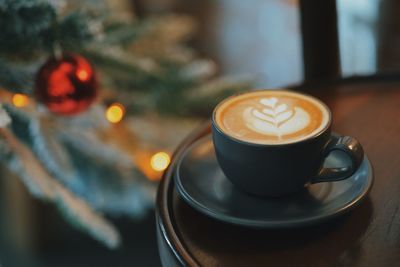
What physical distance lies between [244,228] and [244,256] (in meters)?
0.03

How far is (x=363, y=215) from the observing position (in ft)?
1.63

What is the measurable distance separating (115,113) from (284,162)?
0.57m

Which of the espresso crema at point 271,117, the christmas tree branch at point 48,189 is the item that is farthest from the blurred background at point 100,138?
the espresso crema at point 271,117

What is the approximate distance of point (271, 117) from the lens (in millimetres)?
525

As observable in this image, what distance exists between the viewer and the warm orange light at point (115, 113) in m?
0.99

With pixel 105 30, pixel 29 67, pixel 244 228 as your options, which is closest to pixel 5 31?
pixel 29 67

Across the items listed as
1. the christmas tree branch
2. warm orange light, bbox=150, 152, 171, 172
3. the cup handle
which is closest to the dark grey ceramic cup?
the cup handle

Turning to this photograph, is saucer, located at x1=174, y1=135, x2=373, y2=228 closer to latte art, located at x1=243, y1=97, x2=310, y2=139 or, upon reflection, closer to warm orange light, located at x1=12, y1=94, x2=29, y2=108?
latte art, located at x1=243, y1=97, x2=310, y2=139

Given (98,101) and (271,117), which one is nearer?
(271,117)

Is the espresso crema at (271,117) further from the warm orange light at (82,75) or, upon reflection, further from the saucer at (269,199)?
the warm orange light at (82,75)

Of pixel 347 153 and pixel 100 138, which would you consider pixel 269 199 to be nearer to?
pixel 347 153

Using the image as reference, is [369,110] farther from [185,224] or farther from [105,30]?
[105,30]

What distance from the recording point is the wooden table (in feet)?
1.50

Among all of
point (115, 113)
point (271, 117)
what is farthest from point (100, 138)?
point (271, 117)
